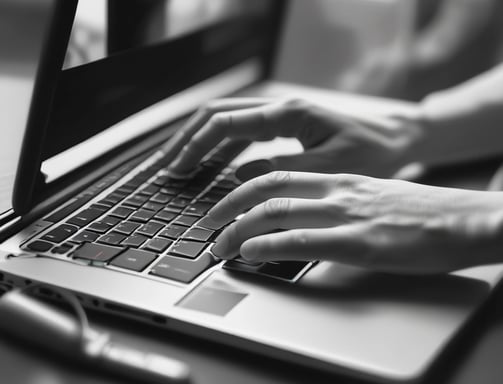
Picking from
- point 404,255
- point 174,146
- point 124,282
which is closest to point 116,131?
point 174,146

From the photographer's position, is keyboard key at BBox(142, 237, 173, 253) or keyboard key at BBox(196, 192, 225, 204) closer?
keyboard key at BBox(142, 237, 173, 253)

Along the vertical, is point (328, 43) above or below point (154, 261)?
above

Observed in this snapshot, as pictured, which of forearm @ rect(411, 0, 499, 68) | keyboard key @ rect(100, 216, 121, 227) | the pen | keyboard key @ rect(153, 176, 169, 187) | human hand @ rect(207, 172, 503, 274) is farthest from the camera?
forearm @ rect(411, 0, 499, 68)

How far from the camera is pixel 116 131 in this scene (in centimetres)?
80

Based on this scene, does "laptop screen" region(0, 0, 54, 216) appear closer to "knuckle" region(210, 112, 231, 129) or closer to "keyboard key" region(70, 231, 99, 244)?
"keyboard key" region(70, 231, 99, 244)

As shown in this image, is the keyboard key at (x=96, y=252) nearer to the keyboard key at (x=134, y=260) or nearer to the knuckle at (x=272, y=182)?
the keyboard key at (x=134, y=260)

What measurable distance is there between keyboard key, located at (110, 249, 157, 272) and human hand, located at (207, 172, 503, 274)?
63 mm

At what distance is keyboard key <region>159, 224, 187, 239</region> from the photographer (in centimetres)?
63

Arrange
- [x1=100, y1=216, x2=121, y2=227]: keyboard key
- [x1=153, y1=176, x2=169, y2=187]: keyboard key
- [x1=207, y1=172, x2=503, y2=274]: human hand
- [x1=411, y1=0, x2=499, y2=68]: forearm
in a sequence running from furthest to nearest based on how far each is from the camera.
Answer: [x1=411, y1=0, x2=499, y2=68]: forearm → [x1=153, y1=176, x2=169, y2=187]: keyboard key → [x1=100, y1=216, x2=121, y2=227]: keyboard key → [x1=207, y1=172, x2=503, y2=274]: human hand

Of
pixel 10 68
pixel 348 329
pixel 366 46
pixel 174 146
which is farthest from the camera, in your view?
pixel 366 46

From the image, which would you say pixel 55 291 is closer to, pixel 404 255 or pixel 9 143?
pixel 9 143

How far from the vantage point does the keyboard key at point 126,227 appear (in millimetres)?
631

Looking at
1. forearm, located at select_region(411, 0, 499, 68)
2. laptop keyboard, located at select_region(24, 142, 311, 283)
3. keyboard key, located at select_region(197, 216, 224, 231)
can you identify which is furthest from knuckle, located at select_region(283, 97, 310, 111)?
forearm, located at select_region(411, 0, 499, 68)

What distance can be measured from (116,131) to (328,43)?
63 cm
